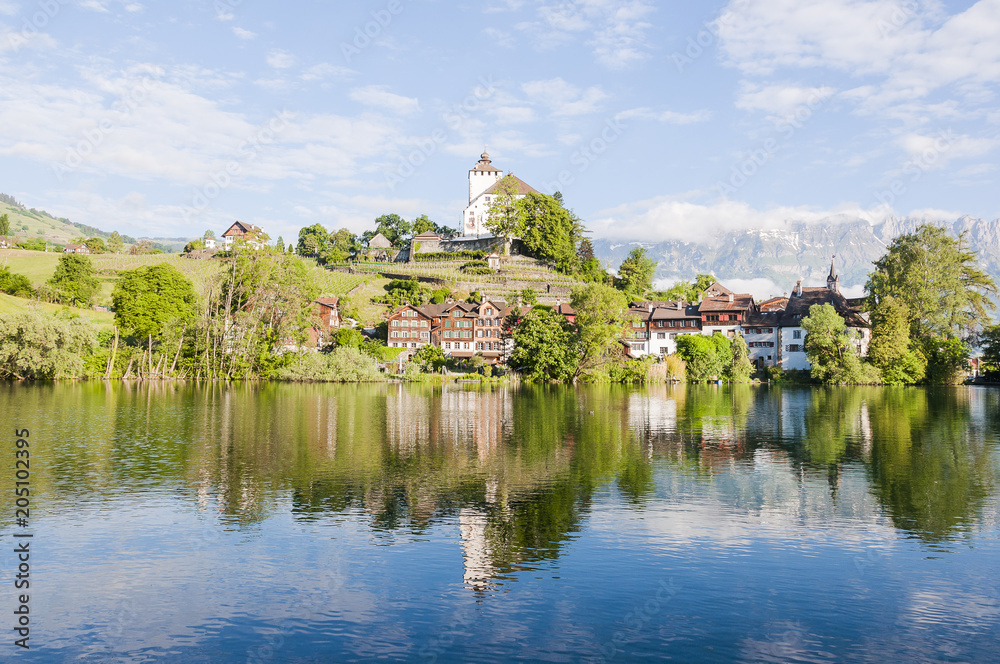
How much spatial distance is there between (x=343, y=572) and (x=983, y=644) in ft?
46.0

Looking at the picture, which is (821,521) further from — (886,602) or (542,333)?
(542,333)

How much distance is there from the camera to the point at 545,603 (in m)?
15.6

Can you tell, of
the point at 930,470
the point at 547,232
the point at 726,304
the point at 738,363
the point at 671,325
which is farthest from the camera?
the point at 547,232

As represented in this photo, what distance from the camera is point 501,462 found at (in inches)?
1268

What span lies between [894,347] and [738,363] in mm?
21143

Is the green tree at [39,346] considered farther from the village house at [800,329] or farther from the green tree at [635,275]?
the village house at [800,329]

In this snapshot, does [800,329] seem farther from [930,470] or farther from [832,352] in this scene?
[930,470]

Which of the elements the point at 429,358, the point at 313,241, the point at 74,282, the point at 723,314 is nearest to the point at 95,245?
the point at 313,241

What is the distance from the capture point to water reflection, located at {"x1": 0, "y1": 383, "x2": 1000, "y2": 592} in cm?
2302

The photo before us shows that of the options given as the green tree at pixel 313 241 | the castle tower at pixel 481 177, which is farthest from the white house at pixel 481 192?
the green tree at pixel 313 241

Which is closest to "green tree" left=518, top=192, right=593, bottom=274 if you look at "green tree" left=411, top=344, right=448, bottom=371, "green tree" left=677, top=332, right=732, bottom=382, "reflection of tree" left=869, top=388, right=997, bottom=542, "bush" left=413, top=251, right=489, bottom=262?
"bush" left=413, top=251, right=489, bottom=262

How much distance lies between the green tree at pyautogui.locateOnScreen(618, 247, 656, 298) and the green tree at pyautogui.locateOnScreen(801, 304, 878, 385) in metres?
47.1

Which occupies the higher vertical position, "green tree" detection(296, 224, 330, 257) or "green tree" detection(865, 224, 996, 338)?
"green tree" detection(296, 224, 330, 257)

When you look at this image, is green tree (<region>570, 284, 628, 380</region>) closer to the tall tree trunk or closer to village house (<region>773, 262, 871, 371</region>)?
village house (<region>773, 262, 871, 371</region>)
